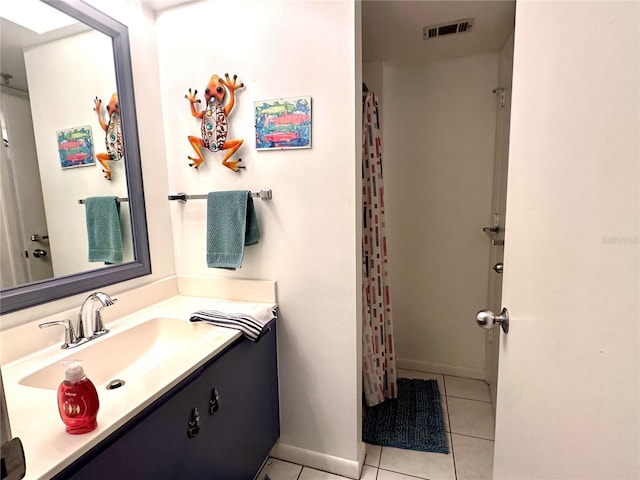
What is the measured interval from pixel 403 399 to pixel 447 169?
5.13ft

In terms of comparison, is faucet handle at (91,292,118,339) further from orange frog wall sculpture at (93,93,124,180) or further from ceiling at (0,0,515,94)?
ceiling at (0,0,515,94)

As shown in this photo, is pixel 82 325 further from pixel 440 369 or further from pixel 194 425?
pixel 440 369

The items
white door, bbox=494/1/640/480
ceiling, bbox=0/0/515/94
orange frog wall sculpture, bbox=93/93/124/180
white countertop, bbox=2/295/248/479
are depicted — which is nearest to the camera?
white door, bbox=494/1/640/480

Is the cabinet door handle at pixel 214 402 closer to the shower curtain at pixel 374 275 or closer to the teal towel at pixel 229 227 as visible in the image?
the teal towel at pixel 229 227

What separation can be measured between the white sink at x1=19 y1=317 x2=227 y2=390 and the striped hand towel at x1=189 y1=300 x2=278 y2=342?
4 cm

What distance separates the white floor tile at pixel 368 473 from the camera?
1562mm

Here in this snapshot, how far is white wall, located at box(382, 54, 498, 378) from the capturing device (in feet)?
7.04

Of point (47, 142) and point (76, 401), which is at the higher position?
point (47, 142)

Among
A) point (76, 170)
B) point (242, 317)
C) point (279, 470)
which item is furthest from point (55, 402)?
point (279, 470)

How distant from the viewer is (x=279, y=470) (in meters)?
1.61

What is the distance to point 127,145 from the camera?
1462 millimetres

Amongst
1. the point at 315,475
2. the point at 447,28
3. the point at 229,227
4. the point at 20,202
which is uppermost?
the point at 447,28

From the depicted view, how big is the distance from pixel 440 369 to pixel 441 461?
87cm

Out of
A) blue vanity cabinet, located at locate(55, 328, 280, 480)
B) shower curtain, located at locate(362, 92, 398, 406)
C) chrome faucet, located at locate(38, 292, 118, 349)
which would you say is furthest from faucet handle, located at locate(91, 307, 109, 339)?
shower curtain, located at locate(362, 92, 398, 406)
